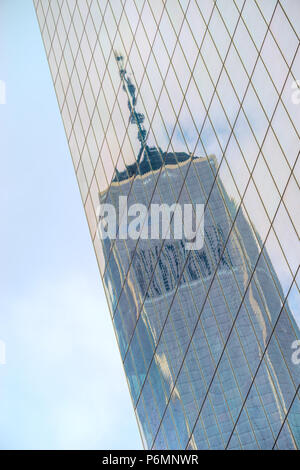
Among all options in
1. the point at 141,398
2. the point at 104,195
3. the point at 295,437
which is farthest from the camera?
the point at 104,195

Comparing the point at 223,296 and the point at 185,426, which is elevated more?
the point at 223,296

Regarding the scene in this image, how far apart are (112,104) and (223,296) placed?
16489mm

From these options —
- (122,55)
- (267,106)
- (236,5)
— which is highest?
(122,55)

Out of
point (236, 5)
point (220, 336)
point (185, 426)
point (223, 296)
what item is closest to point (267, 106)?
point (236, 5)

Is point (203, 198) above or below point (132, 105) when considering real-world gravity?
below

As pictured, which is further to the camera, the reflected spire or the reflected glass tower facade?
the reflected spire

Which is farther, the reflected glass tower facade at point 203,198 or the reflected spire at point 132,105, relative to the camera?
the reflected spire at point 132,105

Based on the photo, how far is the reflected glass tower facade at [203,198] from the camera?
2917cm

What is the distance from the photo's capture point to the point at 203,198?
111 ft

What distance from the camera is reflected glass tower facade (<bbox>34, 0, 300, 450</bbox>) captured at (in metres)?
29.2

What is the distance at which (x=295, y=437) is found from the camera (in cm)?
2784

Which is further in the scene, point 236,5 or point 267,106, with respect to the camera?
point 236,5

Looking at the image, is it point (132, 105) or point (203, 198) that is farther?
point (132, 105)
